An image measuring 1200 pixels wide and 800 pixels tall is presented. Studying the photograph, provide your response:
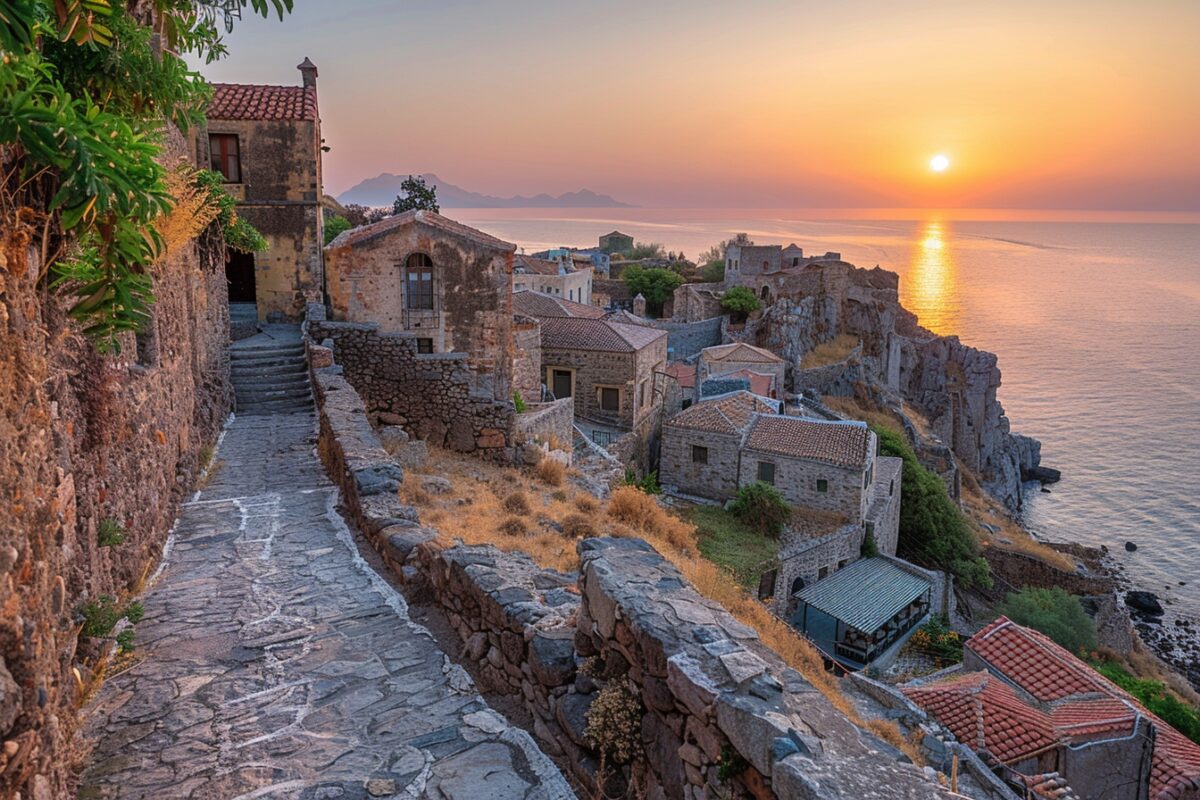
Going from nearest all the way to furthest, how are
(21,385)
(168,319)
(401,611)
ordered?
(21,385) < (401,611) < (168,319)

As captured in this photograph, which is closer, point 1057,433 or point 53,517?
point 53,517

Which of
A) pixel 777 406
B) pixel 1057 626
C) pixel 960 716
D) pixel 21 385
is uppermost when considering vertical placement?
pixel 21 385

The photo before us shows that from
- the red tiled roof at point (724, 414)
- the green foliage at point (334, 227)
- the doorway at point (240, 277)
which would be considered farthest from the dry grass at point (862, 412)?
the doorway at point (240, 277)

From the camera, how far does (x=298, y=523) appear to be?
27.0ft

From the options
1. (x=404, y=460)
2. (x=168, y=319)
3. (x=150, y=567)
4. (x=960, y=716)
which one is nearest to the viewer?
(x=150, y=567)

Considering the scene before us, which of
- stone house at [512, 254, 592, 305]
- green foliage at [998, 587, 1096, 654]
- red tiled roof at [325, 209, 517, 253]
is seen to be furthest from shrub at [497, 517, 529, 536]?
stone house at [512, 254, 592, 305]

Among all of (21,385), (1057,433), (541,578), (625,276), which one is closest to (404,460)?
(541,578)

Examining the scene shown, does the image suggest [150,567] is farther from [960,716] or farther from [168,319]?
[960,716]

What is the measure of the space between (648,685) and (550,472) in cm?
1062

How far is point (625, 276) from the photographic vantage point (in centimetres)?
6512

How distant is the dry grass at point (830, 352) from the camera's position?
4850cm

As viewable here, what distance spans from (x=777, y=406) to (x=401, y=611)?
2731 centimetres

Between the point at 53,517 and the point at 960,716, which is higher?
the point at 53,517

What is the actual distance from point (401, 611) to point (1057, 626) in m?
26.1
